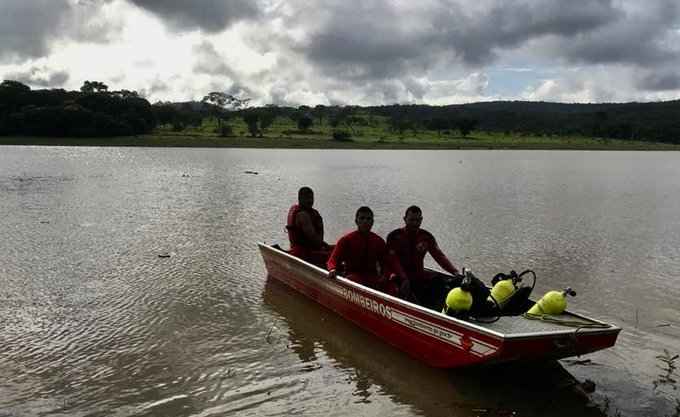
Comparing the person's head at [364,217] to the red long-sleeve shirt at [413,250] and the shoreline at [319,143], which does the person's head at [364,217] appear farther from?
the shoreline at [319,143]

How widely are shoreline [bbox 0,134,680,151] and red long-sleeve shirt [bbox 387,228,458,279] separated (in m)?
66.4

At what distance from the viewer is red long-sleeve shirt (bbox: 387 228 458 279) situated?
8.68 m

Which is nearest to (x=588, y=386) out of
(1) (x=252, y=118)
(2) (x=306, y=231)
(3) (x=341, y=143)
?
(2) (x=306, y=231)

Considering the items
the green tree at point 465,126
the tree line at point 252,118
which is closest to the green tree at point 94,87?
the tree line at point 252,118

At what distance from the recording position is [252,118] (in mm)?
96500

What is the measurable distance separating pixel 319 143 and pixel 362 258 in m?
70.5

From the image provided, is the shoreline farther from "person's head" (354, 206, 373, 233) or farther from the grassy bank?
"person's head" (354, 206, 373, 233)

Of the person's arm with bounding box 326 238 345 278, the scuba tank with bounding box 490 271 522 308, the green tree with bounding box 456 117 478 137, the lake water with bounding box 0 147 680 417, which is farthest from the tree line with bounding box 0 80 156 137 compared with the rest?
the scuba tank with bounding box 490 271 522 308

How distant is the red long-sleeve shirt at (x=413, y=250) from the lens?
8680 mm

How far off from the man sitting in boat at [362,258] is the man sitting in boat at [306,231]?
2023 mm

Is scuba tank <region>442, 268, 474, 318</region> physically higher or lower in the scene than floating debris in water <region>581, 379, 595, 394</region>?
higher

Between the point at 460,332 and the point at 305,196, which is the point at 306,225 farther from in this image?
the point at 460,332

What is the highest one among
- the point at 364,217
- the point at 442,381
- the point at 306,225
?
the point at 364,217

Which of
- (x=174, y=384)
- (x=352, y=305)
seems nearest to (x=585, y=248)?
(x=352, y=305)
